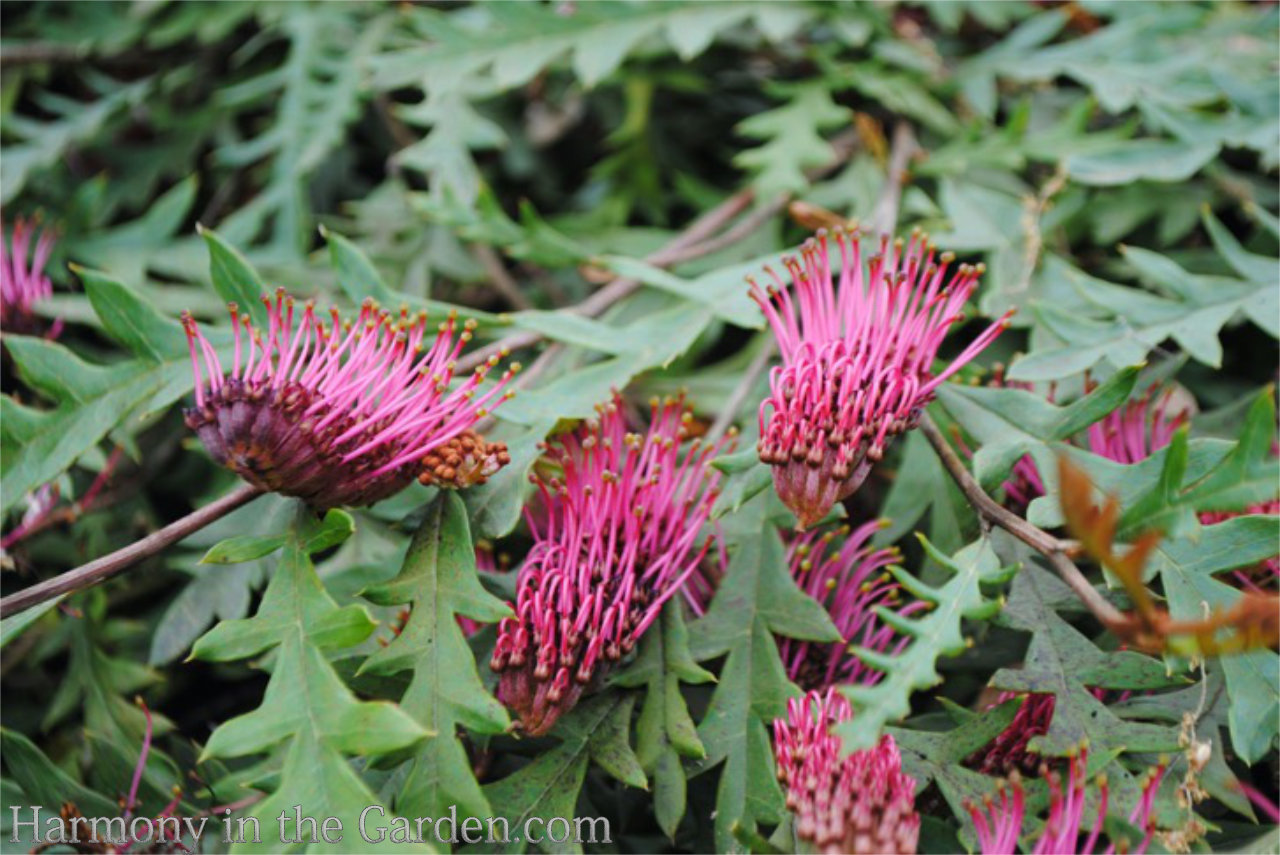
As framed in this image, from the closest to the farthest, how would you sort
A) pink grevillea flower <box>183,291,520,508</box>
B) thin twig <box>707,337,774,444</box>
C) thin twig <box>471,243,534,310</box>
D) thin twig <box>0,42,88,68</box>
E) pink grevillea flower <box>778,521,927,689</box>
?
pink grevillea flower <box>183,291,520,508</box> → pink grevillea flower <box>778,521,927,689</box> → thin twig <box>707,337,774,444</box> → thin twig <box>471,243,534,310</box> → thin twig <box>0,42,88,68</box>

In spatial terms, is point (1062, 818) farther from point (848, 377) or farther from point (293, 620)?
point (293, 620)

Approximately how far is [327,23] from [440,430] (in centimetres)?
74

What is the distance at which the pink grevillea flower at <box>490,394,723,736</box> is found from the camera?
635mm

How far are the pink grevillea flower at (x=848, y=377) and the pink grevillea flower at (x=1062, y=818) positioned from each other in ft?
0.61

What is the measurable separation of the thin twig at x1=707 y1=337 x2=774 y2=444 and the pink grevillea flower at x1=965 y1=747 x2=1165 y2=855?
339mm

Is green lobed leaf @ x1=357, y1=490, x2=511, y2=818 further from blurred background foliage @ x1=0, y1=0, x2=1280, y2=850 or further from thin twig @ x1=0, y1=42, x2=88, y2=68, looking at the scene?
thin twig @ x1=0, y1=42, x2=88, y2=68

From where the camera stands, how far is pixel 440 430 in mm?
688

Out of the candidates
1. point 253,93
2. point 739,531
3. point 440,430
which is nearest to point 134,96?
point 253,93

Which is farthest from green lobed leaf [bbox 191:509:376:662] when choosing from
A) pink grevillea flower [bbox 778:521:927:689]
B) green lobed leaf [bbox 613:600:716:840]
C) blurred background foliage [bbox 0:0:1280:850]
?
pink grevillea flower [bbox 778:521:927:689]

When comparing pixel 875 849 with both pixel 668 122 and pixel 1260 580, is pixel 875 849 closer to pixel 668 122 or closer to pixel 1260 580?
pixel 1260 580

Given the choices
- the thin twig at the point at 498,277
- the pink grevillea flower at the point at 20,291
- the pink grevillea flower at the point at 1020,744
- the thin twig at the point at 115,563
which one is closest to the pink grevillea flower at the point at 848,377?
the pink grevillea flower at the point at 1020,744

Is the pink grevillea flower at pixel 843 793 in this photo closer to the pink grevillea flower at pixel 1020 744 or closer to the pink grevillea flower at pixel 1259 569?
the pink grevillea flower at pixel 1020 744

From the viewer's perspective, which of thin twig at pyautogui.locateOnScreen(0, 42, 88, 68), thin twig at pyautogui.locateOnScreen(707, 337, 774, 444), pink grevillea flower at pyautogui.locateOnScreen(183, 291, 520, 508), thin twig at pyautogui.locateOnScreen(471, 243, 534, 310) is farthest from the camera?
thin twig at pyautogui.locateOnScreen(0, 42, 88, 68)

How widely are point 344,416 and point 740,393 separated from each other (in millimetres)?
336
